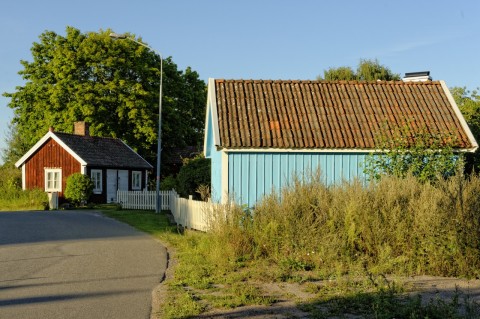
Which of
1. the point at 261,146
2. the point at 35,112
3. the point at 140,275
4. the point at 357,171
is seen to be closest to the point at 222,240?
the point at 140,275

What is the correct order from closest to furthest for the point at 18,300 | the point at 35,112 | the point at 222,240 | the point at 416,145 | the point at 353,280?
the point at 18,300
the point at 353,280
the point at 222,240
the point at 416,145
the point at 35,112

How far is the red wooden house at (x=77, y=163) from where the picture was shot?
137 ft

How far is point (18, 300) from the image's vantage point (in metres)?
9.11

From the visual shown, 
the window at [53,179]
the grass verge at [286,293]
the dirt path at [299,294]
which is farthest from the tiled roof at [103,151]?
the dirt path at [299,294]

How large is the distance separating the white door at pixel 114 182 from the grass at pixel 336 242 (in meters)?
30.7

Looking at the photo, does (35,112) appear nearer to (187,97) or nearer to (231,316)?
(187,97)

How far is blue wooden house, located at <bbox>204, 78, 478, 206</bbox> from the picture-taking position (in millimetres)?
17609

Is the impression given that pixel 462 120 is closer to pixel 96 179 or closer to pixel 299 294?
pixel 299 294

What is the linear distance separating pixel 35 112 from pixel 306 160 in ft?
126

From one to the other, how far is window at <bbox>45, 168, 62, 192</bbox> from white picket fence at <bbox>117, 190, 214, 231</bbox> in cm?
464

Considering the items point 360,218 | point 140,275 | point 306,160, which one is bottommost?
point 140,275

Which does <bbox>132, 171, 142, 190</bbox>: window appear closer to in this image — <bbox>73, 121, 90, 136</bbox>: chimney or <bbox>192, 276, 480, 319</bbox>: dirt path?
<bbox>73, 121, 90, 136</bbox>: chimney

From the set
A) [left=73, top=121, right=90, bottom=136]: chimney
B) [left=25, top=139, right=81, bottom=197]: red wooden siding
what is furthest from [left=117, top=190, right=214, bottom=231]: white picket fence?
[left=73, top=121, right=90, bottom=136]: chimney

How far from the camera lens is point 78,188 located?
3922cm
